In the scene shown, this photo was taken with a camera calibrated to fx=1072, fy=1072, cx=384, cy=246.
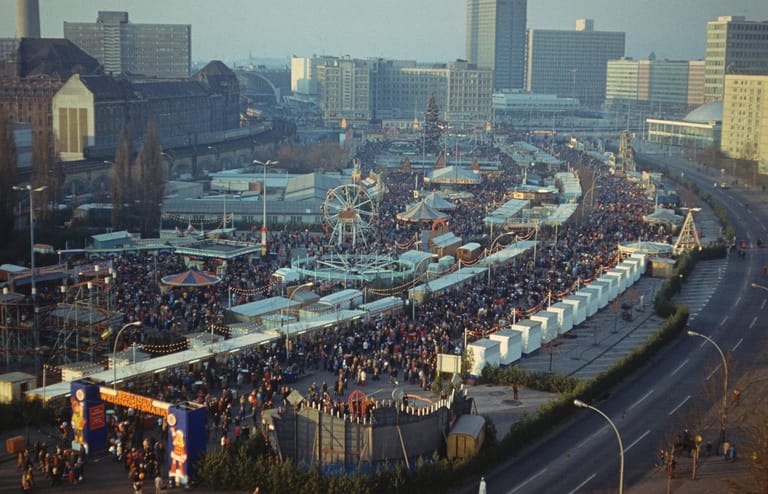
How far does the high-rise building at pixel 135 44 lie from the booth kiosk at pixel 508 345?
129m

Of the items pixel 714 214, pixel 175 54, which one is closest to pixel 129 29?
pixel 175 54

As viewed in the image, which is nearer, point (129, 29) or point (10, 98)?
point (10, 98)

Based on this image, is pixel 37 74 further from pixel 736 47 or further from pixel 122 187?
pixel 736 47

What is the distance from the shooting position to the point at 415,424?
22.1 metres

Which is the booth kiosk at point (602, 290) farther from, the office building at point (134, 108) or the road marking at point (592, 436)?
the office building at point (134, 108)

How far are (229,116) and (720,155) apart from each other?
4939 centimetres

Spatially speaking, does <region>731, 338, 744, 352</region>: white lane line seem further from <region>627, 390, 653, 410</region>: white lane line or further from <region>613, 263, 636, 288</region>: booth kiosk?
<region>613, 263, 636, 288</region>: booth kiosk

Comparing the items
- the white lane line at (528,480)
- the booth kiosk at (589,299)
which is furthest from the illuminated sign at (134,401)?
the booth kiosk at (589,299)

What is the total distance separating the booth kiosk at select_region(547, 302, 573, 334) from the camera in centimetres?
3412

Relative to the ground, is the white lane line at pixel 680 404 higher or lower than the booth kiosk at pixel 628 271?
lower

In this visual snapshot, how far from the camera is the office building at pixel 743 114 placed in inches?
3888

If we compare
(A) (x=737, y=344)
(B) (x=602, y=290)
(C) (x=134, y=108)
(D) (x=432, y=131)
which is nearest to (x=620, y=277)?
(B) (x=602, y=290)

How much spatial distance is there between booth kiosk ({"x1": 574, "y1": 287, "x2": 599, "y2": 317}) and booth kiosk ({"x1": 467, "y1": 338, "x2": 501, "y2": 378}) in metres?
7.64

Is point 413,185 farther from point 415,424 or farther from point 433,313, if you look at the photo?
point 415,424
